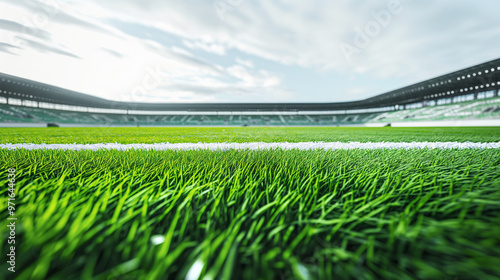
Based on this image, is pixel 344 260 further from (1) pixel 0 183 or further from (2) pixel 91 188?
(1) pixel 0 183

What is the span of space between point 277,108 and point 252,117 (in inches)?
289

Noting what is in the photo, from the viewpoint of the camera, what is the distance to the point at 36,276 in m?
0.44

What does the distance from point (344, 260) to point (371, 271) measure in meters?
0.06

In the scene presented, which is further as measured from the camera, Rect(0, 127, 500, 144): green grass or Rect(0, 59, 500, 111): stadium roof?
Rect(0, 59, 500, 111): stadium roof

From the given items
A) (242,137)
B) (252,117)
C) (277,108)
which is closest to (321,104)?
(277,108)

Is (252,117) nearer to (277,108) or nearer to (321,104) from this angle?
(277,108)

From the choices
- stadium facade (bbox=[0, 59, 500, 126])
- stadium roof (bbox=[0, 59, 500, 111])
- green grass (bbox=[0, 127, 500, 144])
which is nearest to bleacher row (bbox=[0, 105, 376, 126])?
stadium facade (bbox=[0, 59, 500, 126])

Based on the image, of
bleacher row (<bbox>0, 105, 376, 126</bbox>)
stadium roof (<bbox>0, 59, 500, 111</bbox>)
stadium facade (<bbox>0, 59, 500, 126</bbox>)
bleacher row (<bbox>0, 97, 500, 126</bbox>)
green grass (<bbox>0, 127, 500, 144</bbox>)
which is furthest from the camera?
bleacher row (<bbox>0, 105, 376, 126</bbox>)

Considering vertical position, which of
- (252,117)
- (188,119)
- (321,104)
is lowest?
(188,119)

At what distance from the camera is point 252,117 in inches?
2062

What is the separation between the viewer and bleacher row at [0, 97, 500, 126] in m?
29.7

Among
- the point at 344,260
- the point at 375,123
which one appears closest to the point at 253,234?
the point at 344,260

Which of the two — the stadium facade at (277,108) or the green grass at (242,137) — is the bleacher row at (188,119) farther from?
the green grass at (242,137)

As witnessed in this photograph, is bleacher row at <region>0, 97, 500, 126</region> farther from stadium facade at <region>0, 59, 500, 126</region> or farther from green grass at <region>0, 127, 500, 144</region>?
green grass at <region>0, 127, 500, 144</region>
